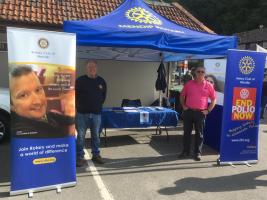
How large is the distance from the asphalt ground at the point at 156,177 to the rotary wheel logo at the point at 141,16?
107 inches

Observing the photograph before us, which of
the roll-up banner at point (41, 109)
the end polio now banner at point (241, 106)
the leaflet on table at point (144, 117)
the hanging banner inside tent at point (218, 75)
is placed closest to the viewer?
the roll-up banner at point (41, 109)

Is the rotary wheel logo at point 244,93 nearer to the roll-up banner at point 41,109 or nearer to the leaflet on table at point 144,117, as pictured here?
the leaflet on table at point 144,117

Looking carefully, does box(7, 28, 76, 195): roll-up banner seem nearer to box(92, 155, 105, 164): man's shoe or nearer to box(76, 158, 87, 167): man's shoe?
box(76, 158, 87, 167): man's shoe

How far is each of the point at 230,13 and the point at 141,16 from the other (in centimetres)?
4754

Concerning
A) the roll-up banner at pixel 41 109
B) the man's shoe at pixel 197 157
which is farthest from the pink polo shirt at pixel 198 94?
the roll-up banner at pixel 41 109

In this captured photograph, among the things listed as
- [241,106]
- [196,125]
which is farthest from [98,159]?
[241,106]

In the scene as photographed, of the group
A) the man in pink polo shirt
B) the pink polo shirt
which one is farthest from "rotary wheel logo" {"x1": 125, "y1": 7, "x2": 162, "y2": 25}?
the pink polo shirt

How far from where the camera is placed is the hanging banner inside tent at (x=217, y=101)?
729 centimetres

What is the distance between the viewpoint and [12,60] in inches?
177

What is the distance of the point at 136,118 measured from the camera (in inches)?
315

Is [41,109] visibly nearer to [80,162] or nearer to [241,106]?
[80,162]

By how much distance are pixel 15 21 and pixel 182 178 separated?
7.70 metres

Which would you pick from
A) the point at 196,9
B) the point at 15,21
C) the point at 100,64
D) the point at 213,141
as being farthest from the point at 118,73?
the point at 196,9

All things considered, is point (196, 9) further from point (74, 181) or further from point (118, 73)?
point (74, 181)
